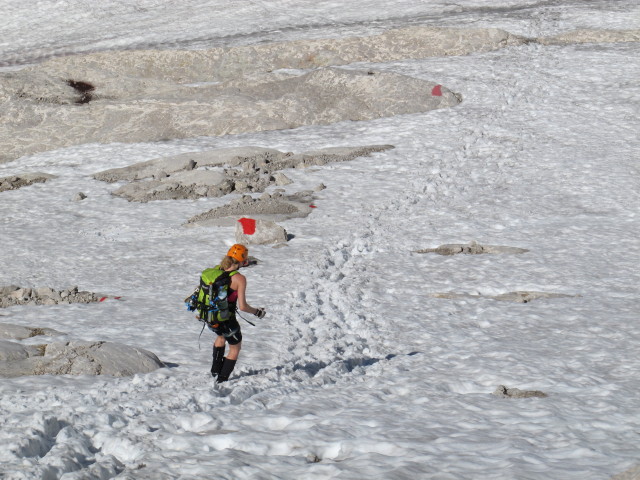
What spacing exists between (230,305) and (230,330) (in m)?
0.37

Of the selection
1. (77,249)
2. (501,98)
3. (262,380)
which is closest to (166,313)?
(262,380)

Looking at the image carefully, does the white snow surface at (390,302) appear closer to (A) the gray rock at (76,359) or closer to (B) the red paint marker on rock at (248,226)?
(A) the gray rock at (76,359)

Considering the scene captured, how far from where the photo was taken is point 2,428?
841cm

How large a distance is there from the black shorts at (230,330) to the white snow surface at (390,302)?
0.62 meters

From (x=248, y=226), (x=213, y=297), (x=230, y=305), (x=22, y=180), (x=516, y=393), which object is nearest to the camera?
(x=516, y=393)

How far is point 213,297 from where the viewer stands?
10305 millimetres

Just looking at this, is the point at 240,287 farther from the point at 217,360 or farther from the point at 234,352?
the point at 217,360

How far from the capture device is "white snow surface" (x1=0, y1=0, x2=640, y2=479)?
26.9 ft

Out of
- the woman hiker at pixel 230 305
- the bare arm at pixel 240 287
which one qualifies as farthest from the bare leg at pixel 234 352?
the bare arm at pixel 240 287

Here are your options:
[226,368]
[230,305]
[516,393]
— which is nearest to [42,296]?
[226,368]

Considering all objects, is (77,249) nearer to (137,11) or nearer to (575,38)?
(575,38)

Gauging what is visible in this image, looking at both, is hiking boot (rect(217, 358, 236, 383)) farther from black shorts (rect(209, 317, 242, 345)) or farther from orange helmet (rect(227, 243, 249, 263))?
orange helmet (rect(227, 243, 249, 263))

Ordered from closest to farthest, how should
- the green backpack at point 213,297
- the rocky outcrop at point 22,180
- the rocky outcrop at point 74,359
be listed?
the green backpack at point 213,297 → the rocky outcrop at point 74,359 → the rocky outcrop at point 22,180

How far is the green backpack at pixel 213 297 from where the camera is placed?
10242mm
